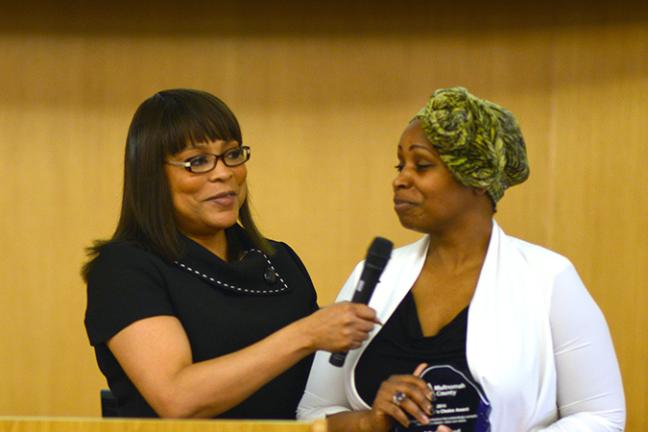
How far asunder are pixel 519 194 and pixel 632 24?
879 millimetres

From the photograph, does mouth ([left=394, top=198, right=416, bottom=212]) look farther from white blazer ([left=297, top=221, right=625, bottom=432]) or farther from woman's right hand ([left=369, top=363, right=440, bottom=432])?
woman's right hand ([left=369, top=363, right=440, bottom=432])

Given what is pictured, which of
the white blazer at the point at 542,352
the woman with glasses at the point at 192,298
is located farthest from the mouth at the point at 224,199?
the white blazer at the point at 542,352

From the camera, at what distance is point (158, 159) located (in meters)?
1.99

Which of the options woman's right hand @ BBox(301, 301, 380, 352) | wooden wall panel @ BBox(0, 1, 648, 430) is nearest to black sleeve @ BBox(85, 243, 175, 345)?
woman's right hand @ BBox(301, 301, 380, 352)

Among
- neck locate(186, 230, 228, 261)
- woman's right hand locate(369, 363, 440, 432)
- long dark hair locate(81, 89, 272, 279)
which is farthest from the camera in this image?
neck locate(186, 230, 228, 261)

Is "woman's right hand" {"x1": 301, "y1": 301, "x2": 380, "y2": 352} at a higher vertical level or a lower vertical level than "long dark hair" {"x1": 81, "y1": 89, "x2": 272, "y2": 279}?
lower

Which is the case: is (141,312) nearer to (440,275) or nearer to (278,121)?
(440,275)

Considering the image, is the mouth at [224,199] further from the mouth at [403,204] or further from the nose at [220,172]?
the mouth at [403,204]

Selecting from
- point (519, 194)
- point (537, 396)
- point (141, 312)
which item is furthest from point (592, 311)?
point (519, 194)

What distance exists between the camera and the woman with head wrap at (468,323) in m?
1.79

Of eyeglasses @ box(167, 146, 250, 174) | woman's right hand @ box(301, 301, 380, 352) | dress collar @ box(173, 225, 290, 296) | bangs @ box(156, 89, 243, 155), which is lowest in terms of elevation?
woman's right hand @ box(301, 301, 380, 352)

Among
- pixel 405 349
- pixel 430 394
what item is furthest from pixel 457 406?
pixel 405 349

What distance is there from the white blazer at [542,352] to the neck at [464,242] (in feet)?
0.25

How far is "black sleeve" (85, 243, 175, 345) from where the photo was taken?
1.89 m
